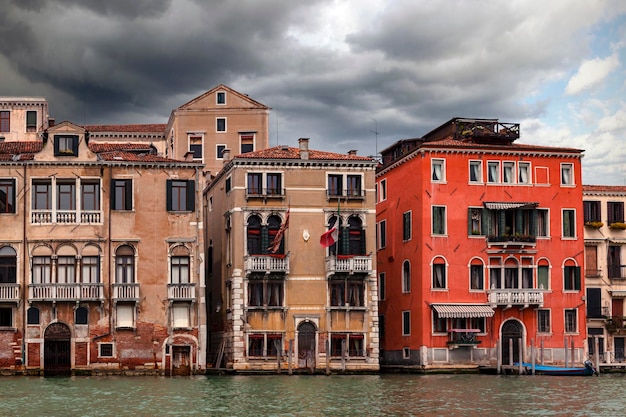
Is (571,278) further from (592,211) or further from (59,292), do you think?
(59,292)

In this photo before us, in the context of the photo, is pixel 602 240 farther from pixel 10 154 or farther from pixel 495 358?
pixel 10 154

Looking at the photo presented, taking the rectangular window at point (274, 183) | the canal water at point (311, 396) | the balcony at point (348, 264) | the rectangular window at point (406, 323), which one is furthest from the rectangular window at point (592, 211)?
the rectangular window at point (274, 183)

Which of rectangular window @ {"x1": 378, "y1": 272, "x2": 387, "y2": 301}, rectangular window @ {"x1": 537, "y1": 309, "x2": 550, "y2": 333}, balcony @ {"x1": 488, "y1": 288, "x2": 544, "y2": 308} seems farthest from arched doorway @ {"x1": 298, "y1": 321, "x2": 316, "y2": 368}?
rectangular window @ {"x1": 537, "y1": 309, "x2": 550, "y2": 333}

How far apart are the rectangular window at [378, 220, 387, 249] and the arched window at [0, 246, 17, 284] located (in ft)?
66.6

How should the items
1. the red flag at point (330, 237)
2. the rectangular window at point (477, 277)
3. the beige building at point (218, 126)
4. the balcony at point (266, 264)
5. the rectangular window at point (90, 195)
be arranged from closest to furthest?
the rectangular window at point (90, 195) → the red flag at point (330, 237) → the balcony at point (266, 264) → the rectangular window at point (477, 277) → the beige building at point (218, 126)

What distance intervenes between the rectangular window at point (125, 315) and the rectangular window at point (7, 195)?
660 centimetres

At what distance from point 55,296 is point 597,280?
29421 millimetres

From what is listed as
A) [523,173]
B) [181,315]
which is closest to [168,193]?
[181,315]

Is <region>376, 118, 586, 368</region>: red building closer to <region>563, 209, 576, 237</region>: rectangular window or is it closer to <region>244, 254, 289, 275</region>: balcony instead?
<region>563, 209, 576, 237</region>: rectangular window

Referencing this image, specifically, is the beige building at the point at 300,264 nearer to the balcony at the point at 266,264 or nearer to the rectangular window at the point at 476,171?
the balcony at the point at 266,264

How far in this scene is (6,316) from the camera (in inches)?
1997

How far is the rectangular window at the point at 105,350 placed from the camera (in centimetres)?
5088

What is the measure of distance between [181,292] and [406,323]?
1239 centimetres

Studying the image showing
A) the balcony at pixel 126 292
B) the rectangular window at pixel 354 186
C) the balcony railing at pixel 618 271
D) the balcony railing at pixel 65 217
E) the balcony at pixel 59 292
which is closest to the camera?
the balcony at pixel 59 292
